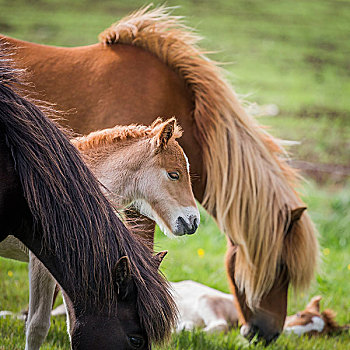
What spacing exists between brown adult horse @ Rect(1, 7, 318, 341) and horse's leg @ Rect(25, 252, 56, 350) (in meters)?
1.35

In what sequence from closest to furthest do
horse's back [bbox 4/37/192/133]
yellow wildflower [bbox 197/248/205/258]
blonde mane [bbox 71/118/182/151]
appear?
blonde mane [bbox 71/118/182/151] → horse's back [bbox 4/37/192/133] → yellow wildflower [bbox 197/248/205/258]

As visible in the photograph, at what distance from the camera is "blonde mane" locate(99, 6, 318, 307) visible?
14.3ft

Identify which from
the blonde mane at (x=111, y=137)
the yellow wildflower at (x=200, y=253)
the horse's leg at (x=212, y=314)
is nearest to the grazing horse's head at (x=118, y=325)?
the blonde mane at (x=111, y=137)

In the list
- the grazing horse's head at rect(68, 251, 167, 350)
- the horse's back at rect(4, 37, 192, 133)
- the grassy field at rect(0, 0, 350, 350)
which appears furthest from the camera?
the grassy field at rect(0, 0, 350, 350)

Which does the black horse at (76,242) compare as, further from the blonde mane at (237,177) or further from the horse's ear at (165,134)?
the blonde mane at (237,177)

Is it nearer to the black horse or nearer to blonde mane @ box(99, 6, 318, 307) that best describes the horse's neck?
the black horse

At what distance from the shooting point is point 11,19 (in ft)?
53.9

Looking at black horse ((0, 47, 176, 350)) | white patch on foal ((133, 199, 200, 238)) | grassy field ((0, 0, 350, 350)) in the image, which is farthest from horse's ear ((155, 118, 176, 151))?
black horse ((0, 47, 176, 350))

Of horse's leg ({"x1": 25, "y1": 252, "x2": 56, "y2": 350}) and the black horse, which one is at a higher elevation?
the black horse

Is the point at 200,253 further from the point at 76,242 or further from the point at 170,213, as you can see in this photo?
the point at 76,242

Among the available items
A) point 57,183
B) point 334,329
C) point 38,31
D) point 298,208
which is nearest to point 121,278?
point 57,183

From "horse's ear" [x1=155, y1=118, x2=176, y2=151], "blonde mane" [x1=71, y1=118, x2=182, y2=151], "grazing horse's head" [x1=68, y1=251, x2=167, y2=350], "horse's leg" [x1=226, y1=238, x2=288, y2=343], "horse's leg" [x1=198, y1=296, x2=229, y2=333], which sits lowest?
"horse's leg" [x1=198, y1=296, x2=229, y2=333]

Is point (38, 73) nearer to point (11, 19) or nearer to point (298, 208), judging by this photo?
point (298, 208)

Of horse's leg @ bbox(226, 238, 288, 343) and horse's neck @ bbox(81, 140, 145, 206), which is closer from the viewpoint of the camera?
horse's neck @ bbox(81, 140, 145, 206)
